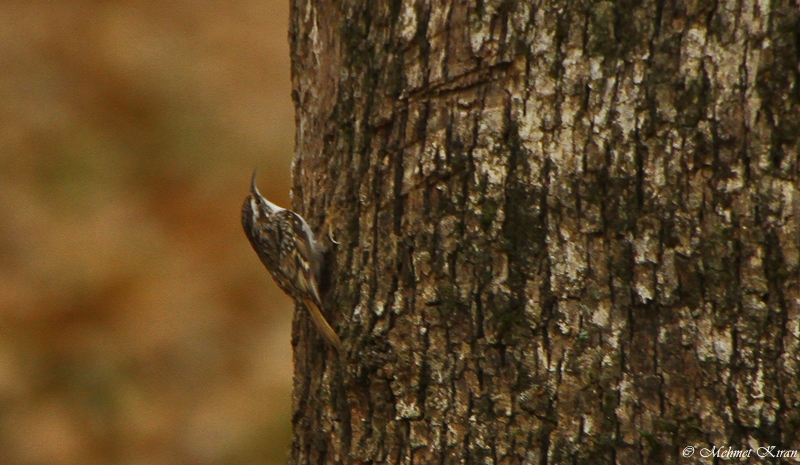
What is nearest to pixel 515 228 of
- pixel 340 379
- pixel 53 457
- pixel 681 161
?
pixel 681 161

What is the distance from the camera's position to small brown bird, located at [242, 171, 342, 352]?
2377 millimetres

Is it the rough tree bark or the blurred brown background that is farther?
the blurred brown background

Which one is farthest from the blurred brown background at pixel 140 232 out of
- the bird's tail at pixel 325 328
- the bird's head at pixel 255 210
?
the bird's tail at pixel 325 328

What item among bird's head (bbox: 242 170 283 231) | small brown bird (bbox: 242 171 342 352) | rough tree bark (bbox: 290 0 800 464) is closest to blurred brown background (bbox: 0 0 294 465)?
bird's head (bbox: 242 170 283 231)

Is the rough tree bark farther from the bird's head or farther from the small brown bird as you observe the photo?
the bird's head

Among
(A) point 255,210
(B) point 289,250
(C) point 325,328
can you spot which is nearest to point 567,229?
(C) point 325,328

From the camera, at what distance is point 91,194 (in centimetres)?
615

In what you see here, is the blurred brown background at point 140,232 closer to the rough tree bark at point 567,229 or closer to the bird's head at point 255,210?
the bird's head at point 255,210

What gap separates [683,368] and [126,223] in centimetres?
526

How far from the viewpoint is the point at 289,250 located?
10.3 ft

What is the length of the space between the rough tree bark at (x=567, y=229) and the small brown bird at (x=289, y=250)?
24 cm

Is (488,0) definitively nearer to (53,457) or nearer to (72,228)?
(72,228)

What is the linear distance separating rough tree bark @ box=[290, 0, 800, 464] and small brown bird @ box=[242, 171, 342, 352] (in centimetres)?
24

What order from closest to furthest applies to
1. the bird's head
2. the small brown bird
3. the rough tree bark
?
the rough tree bark → the small brown bird → the bird's head
